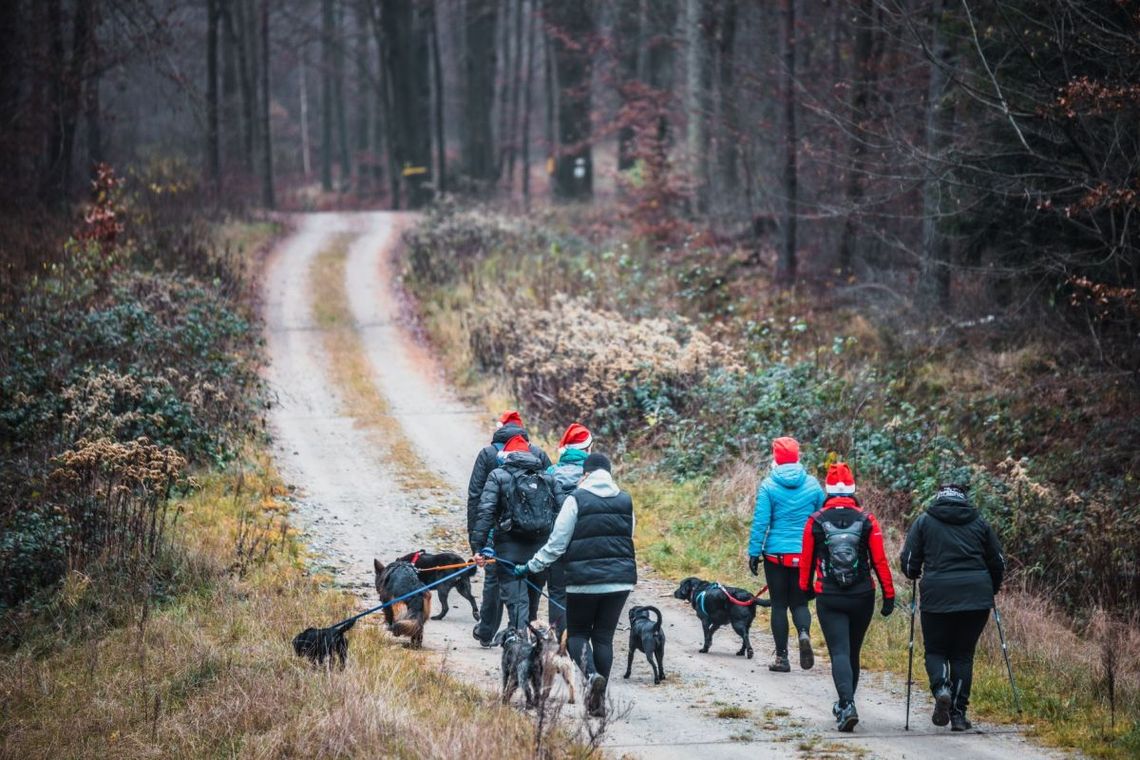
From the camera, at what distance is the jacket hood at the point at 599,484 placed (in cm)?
843

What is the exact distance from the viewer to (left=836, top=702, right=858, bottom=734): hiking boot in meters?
8.13

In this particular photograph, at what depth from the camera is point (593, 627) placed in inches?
338

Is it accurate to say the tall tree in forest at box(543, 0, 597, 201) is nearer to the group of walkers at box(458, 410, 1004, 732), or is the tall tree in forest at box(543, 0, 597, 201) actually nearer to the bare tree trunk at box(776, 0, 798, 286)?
the bare tree trunk at box(776, 0, 798, 286)

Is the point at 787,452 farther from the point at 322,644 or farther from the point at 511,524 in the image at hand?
the point at 322,644

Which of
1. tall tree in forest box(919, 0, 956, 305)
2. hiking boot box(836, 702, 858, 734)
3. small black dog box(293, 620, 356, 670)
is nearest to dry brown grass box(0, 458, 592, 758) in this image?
small black dog box(293, 620, 356, 670)

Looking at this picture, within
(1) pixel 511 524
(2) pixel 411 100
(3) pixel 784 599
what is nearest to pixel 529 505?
(1) pixel 511 524

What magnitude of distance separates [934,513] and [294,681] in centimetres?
493

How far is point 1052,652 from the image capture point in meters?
10.3

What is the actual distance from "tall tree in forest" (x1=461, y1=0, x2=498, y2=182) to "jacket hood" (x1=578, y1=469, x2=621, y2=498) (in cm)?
3406

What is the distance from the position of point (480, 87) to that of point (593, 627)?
1446 inches

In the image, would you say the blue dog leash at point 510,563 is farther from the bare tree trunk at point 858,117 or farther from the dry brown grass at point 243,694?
the bare tree trunk at point 858,117

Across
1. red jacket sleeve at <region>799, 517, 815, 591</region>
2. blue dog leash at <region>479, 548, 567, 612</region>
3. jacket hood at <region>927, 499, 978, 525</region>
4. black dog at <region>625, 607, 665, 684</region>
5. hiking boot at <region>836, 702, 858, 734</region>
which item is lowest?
hiking boot at <region>836, 702, 858, 734</region>

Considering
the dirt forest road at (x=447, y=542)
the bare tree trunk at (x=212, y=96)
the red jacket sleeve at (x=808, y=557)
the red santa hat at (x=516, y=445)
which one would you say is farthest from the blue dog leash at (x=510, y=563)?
the bare tree trunk at (x=212, y=96)

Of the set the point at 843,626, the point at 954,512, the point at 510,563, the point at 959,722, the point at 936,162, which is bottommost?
the point at 959,722
